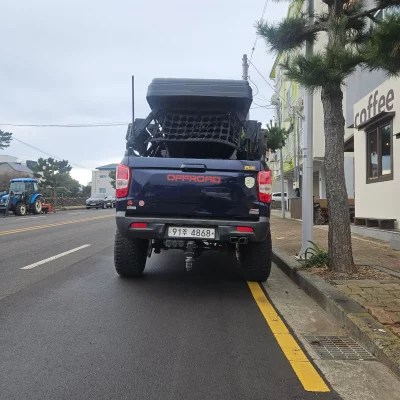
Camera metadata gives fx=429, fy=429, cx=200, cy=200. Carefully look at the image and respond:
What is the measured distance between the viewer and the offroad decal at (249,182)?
539cm

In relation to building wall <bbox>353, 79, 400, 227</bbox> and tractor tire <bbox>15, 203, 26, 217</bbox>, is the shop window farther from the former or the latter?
tractor tire <bbox>15, 203, 26, 217</bbox>

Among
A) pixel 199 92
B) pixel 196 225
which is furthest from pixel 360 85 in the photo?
pixel 196 225

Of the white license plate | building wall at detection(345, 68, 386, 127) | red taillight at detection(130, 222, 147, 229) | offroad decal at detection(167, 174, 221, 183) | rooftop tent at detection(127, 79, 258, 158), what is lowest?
the white license plate

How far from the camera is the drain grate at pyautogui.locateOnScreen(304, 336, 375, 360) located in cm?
360

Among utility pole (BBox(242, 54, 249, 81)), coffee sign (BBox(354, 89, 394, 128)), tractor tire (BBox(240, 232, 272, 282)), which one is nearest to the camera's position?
tractor tire (BBox(240, 232, 272, 282))

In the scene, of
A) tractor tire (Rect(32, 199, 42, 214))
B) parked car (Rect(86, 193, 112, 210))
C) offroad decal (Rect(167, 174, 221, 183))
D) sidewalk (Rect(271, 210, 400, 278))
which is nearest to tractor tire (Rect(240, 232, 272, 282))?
offroad decal (Rect(167, 174, 221, 183))

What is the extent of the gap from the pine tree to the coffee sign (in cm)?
383

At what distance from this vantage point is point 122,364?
3.36 metres

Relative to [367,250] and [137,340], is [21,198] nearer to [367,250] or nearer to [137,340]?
[367,250]

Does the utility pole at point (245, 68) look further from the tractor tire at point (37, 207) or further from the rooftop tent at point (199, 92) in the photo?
the tractor tire at point (37, 207)

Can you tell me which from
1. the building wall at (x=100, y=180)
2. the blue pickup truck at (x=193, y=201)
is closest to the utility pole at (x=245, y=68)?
the blue pickup truck at (x=193, y=201)

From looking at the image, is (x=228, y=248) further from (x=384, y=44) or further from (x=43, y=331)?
(x=384, y=44)

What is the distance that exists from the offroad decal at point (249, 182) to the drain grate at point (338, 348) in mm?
2016

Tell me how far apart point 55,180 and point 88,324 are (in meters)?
47.2
